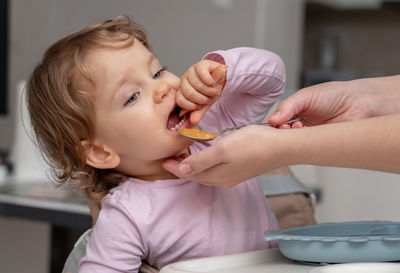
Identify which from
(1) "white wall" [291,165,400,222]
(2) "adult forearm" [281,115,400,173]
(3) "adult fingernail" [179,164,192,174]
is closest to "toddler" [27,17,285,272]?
(3) "adult fingernail" [179,164,192,174]

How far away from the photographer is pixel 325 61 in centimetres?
355

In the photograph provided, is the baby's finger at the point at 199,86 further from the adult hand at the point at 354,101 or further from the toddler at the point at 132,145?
the adult hand at the point at 354,101

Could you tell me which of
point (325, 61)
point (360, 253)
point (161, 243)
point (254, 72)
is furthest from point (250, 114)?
point (325, 61)

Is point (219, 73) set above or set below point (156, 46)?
above

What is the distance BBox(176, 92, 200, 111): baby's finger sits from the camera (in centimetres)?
95

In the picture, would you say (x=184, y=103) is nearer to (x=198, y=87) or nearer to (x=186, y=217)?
(x=198, y=87)

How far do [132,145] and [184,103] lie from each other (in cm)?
13

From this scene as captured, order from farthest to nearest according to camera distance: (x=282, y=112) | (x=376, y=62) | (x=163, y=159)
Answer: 1. (x=376, y=62)
2. (x=163, y=159)
3. (x=282, y=112)

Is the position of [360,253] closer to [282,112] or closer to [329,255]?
[329,255]

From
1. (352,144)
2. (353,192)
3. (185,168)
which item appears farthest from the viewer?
(353,192)

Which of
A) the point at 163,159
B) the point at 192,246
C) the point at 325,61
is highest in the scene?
the point at 163,159

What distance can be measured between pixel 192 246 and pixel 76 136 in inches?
10.7

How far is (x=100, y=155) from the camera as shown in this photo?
1.05 meters

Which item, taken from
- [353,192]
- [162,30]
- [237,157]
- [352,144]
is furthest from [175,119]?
[162,30]
